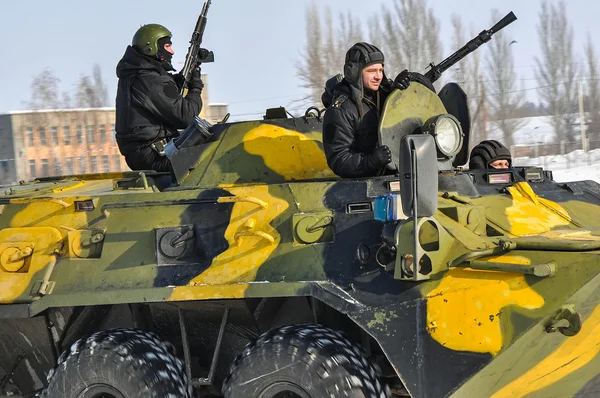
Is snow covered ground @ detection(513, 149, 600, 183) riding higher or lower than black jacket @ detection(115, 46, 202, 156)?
lower

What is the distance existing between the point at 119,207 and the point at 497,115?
3170 centimetres

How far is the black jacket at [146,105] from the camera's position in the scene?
7.84 m

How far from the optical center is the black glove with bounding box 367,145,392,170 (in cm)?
604

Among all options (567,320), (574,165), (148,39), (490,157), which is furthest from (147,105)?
(574,165)

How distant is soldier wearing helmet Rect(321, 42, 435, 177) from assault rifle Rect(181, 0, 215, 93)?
8.69ft

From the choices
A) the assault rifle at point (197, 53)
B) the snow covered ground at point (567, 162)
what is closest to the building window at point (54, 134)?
the snow covered ground at point (567, 162)

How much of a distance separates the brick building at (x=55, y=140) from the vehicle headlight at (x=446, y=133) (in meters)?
24.1

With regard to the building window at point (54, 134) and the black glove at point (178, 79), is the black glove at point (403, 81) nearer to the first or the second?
the black glove at point (178, 79)

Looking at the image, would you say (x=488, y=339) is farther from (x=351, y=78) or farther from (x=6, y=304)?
(x=6, y=304)

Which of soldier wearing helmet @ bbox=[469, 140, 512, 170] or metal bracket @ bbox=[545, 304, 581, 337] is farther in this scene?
soldier wearing helmet @ bbox=[469, 140, 512, 170]

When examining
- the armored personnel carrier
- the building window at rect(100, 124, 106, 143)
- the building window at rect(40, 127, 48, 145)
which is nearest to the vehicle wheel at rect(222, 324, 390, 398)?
the armored personnel carrier

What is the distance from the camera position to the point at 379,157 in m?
6.04

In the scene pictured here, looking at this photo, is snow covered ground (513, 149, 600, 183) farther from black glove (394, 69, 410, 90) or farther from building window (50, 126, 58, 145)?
building window (50, 126, 58, 145)

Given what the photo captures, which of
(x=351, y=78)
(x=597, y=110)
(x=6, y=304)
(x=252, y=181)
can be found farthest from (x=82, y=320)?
(x=597, y=110)
